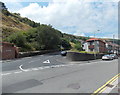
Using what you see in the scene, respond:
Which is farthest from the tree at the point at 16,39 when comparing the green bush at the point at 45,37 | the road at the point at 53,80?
the road at the point at 53,80

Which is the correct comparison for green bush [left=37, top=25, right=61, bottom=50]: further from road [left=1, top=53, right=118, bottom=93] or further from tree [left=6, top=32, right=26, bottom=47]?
road [left=1, top=53, right=118, bottom=93]

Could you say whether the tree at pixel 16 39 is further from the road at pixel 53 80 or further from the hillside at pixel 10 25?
the road at pixel 53 80

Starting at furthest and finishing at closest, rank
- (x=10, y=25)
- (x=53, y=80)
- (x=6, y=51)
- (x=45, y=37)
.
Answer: (x=10, y=25), (x=45, y=37), (x=6, y=51), (x=53, y=80)

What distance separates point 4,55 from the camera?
858 inches

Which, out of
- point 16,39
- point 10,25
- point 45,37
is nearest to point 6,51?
point 16,39

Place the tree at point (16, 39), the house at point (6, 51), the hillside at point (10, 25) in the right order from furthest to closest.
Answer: the hillside at point (10, 25), the tree at point (16, 39), the house at point (6, 51)

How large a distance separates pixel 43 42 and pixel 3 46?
75.5ft

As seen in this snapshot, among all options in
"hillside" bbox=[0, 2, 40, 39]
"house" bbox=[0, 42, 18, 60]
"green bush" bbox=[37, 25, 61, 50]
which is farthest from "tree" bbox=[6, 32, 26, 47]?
"hillside" bbox=[0, 2, 40, 39]

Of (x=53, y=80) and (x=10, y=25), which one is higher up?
(x=10, y=25)

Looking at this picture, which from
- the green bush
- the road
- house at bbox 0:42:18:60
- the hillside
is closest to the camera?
the road

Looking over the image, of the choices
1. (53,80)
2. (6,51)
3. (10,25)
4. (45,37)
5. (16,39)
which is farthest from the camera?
(10,25)

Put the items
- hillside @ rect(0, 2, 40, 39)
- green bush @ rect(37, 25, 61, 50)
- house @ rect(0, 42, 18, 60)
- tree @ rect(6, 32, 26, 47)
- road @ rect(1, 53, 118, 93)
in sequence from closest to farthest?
road @ rect(1, 53, 118, 93) < house @ rect(0, 42, 18, 60) < tree @ rect(6, 32, 26, 47) < green bush @ rect(37, 25, 61, 50) < hillside @ rect(0, 2, 40, 39)

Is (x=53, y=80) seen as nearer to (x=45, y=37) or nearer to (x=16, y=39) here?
(x=16, y=39)

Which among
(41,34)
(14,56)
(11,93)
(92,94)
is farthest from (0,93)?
(41,34)
